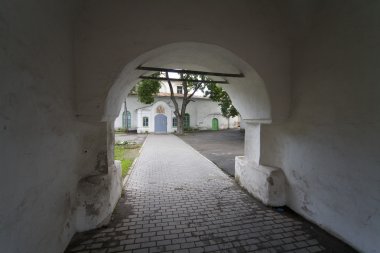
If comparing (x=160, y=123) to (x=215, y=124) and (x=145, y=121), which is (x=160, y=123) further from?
(x=215, y=124)

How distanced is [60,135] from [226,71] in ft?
12.1

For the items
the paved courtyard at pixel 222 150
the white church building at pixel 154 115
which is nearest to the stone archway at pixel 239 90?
the paved courtyard at pixel 222 150

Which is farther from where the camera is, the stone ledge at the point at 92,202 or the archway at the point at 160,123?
the archway at the point at 160,123

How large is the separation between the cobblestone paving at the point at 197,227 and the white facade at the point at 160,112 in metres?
24.0

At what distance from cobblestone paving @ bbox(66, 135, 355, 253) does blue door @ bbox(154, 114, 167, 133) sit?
24.4 metres

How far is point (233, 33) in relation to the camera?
12.4 ft

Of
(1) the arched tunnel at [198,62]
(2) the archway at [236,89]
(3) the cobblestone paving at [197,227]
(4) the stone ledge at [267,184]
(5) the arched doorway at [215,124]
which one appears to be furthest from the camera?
(5) the arched doorway at [215,124]

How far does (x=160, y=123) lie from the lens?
30094 mm

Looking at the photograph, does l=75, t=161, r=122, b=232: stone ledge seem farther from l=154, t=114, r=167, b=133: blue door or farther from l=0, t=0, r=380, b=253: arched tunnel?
l=154, t=114, r=167, b=133: blue door

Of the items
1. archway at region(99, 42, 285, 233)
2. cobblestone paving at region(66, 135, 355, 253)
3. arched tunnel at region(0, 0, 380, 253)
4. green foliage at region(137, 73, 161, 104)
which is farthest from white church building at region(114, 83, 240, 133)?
arched tunnel at region(0, 0, 380, 253)

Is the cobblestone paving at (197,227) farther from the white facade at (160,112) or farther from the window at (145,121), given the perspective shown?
the window at (145,121)

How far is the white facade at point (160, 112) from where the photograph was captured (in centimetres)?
2961

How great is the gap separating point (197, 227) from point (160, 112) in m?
26.9

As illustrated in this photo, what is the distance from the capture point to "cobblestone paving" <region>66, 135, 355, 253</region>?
3.16m
